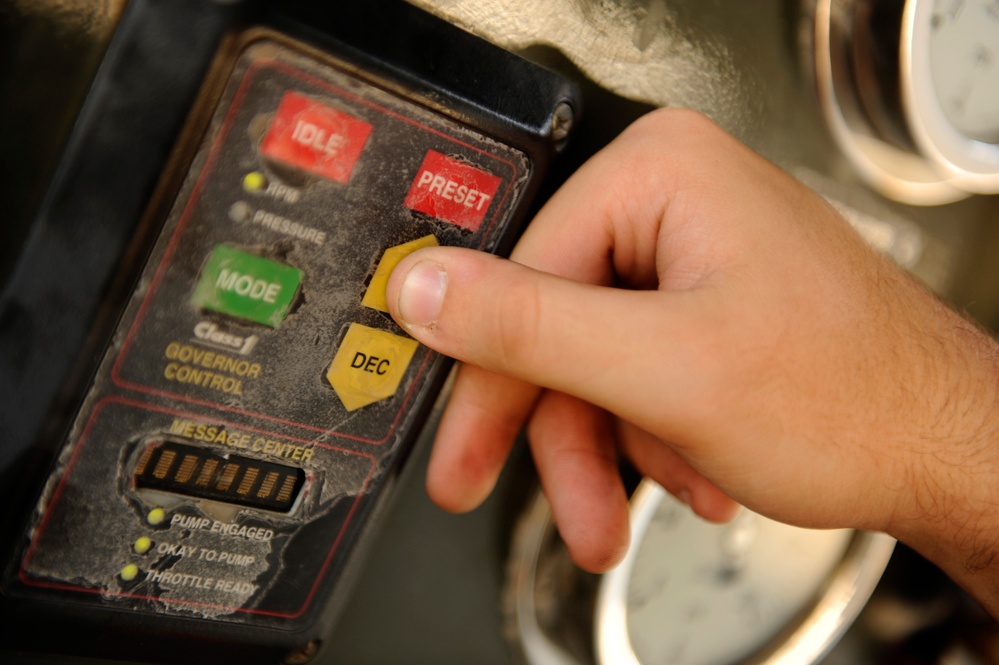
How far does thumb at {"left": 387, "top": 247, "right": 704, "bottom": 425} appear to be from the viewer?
1.67 feet

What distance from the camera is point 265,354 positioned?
53 cm

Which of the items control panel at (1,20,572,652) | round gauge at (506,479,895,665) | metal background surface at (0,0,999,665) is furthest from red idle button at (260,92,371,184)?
round gauge at (506,479,895,665)

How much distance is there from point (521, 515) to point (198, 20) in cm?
57

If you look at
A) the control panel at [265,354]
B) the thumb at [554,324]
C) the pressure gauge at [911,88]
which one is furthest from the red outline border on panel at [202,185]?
the pressure gauge at [911,88]

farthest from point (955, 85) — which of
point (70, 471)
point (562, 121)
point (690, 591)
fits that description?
point (70, 471)

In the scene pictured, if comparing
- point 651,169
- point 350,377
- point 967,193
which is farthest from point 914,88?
point 350,377

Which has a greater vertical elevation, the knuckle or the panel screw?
the panel screw

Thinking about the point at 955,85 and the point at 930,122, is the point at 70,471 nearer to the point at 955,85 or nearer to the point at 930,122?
the point at 930,122

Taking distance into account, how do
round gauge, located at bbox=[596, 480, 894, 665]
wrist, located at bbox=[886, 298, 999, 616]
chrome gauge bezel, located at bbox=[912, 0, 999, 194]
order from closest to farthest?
wrist, located at bbox=[886, 298, 999, 616] < chrome gauge bezel, located at bbox=[912, 0, 999, 194] < round gauge, located at bbox=[596, 480, 894, 665]

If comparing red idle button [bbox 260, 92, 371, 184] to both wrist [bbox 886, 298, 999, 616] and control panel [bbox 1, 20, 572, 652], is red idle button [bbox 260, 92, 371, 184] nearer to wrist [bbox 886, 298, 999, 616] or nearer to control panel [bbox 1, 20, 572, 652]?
control panel [bbox 1, 20, 572, 652]

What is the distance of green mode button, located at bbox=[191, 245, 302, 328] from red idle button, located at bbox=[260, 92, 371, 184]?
7 centimetres

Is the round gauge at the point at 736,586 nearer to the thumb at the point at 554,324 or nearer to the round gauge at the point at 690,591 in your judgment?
the round gauge at the point at 690,591

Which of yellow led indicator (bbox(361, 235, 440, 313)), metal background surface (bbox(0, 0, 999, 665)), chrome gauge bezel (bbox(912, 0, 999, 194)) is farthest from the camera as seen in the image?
chrome gauge bezel (bbox(912, 0, 999, 194))

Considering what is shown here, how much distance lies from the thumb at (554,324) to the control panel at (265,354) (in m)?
0.04
